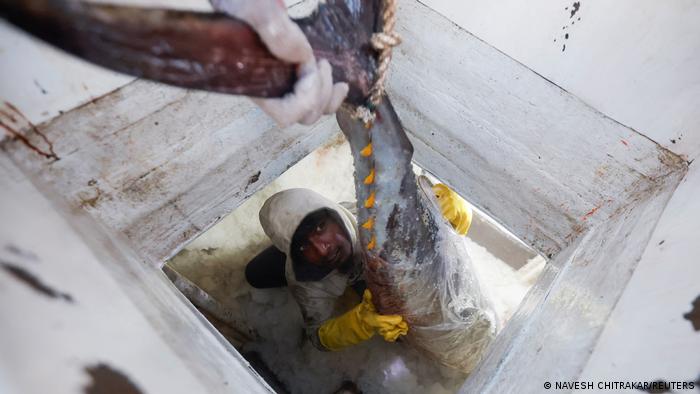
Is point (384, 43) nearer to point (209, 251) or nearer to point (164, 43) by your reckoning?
point (164, 43)

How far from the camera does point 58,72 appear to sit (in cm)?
86

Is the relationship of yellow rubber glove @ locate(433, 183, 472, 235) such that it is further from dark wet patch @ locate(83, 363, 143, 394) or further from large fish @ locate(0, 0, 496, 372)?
dark wet patch @ locate(83, 363, 143, 394)

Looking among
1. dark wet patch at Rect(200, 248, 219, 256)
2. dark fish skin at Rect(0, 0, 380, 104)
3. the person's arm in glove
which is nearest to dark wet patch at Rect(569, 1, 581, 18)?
the person's arm in glove

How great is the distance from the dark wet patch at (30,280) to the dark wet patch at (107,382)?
0.13 m

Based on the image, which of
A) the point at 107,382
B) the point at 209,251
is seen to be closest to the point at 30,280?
the point at 107,382

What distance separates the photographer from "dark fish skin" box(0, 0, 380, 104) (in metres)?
0.36

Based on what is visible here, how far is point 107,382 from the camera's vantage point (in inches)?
23.5

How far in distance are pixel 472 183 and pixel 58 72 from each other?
158 cm

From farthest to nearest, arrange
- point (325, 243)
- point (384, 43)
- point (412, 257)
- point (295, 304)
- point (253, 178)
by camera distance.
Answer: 1. point (295, 304)
2. point (325, 243)
3. point (253, 178)
4. point (412, 257)
5. point (384, 43)

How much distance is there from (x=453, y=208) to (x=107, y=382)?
1891 millimetres

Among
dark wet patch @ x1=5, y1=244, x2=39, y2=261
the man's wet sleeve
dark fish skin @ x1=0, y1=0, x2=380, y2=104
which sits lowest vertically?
the man's wet sleeve

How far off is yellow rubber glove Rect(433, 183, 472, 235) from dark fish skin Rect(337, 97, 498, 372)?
0.77 ft

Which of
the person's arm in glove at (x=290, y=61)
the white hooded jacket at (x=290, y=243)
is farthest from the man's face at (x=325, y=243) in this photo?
the person's arm in glove at (x=290, y=61)

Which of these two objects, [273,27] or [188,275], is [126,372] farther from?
[188,275]
